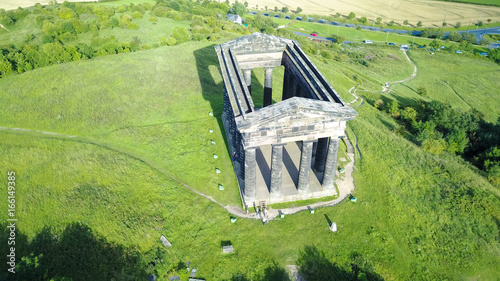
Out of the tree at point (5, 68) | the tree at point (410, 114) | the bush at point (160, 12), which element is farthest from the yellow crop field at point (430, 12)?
the tree at point (5, 68)

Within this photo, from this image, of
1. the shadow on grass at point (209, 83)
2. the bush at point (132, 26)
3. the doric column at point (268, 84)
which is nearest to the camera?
the doric column at point (268, 84)

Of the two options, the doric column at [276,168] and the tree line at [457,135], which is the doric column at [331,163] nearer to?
the doric column at [276,168]

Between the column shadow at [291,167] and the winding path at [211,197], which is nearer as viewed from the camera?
the winding path at [211,197]

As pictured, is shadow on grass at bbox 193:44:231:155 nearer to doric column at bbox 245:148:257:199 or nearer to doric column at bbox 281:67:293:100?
doric column at bbox 245:148:257:199

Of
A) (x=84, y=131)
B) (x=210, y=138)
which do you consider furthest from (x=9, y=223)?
(x=210, y=138)

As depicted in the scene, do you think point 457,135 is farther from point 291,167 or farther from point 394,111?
point 291,167

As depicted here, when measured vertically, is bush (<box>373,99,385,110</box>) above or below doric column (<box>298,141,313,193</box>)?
below

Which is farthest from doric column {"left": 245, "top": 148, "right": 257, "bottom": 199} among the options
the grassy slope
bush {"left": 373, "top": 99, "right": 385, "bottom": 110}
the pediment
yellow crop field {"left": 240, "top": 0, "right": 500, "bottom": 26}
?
yellow crop field {"left": 240, "top": 0, "right": 500, "bottom": 26}
